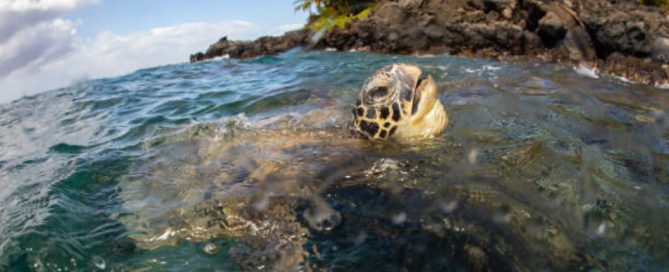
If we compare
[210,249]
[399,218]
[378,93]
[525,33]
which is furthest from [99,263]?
[525,33]

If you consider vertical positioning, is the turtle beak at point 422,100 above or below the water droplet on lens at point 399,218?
above

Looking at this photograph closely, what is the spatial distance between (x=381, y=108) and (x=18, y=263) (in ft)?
9.72

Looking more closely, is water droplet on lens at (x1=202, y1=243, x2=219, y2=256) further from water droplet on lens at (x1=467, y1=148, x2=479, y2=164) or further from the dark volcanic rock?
the dark volcanic rock

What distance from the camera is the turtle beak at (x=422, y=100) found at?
13.4 feet

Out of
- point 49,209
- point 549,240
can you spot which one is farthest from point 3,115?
point 549,240

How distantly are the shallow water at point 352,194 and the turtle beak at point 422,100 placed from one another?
27 cm

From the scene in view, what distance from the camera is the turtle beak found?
4.09 metres

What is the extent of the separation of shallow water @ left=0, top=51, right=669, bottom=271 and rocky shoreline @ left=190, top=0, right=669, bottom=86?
5310 mm

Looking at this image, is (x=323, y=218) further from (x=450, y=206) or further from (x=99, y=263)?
(x=99, y=263)

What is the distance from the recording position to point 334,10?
1933 cm

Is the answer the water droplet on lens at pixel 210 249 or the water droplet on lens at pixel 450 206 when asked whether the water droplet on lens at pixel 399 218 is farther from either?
the water droplet on lens at pixel 210 249

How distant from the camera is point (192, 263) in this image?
260 centimetres

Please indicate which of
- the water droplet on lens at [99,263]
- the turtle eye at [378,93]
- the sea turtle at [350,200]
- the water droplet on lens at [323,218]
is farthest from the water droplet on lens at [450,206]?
the water droplet on lens at [99,263]

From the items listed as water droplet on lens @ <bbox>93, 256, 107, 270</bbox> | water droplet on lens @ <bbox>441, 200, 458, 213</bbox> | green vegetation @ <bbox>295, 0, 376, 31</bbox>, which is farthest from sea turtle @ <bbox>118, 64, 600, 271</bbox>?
green vegetation @ <bbox>295, 0, 376, 31</bbox>
